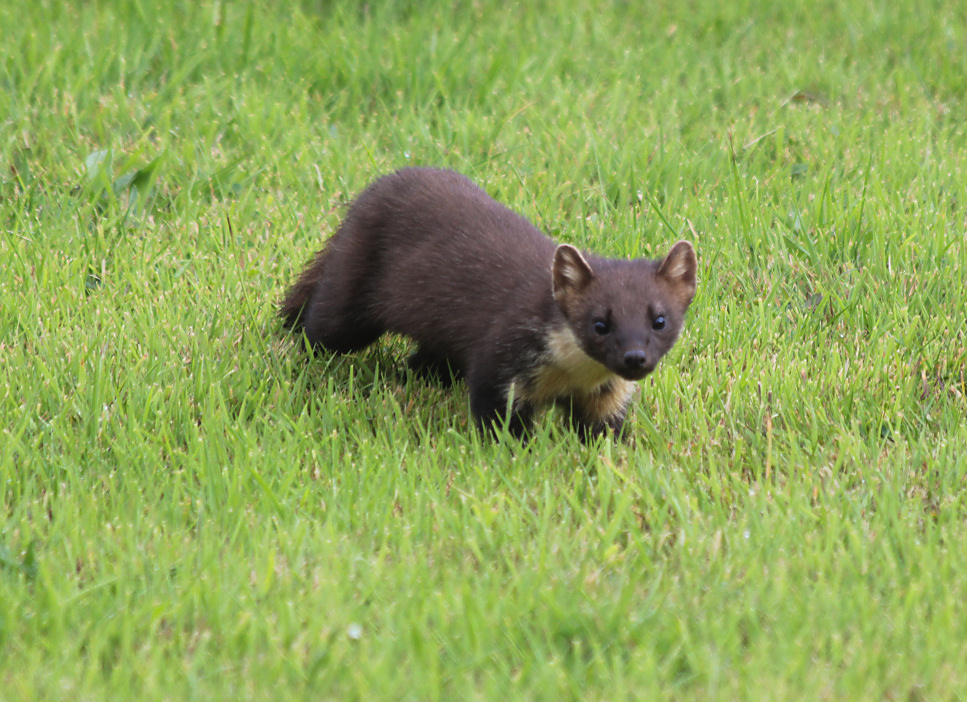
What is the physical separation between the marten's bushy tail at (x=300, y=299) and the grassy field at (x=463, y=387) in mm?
127

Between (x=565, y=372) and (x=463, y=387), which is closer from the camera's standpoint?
(x=565, y=372)

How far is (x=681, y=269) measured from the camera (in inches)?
183

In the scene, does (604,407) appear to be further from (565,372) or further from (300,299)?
(300,299)

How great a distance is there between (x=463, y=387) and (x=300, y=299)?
88 centimetres

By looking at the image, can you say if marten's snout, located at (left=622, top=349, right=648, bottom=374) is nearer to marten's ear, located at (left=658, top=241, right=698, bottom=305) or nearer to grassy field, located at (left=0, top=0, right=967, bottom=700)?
grassy field, located at (left=0, top=0, right=967, bottom=700)

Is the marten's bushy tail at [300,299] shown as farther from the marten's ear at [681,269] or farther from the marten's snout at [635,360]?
the marten's snout at [635,360]

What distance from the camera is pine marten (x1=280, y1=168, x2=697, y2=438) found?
4.45 meters

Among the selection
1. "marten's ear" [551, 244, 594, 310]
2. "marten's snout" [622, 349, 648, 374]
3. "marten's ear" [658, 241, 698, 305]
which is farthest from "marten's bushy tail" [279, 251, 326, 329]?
"marten's snout" [622, 349, 648, 374]

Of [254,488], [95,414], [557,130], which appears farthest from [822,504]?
[557,130]

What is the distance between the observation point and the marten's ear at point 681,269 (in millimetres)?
4582

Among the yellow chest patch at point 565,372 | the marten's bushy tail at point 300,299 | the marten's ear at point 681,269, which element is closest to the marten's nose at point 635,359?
the yellow chest patch at point 565,372

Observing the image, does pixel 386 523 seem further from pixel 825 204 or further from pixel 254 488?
pixel 825 204

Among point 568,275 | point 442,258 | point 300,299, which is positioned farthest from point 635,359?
point 300,299

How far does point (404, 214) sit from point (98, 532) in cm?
200
